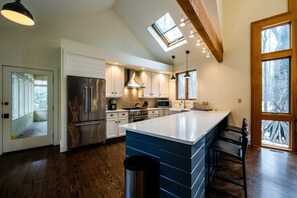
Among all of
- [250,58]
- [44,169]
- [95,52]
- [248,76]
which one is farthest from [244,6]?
[44,169]

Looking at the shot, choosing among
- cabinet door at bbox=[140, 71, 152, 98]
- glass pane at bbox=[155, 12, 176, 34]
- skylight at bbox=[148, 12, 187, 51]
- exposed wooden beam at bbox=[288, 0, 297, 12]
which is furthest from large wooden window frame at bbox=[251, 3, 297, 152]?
cabinet door at bbox=[140, 71, 152, 98]

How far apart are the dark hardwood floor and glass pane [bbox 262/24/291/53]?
2644mm

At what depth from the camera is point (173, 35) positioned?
5.07 metres

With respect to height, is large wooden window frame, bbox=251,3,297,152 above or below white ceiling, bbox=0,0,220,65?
below

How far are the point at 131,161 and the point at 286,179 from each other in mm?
2615

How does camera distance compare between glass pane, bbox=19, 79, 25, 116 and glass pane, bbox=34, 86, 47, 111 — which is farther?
glass pane, bbox=34, 86, 47, 111

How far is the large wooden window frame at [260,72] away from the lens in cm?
331

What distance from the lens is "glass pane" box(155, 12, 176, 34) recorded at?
4637 millimetres

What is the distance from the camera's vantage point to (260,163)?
9.12 feet

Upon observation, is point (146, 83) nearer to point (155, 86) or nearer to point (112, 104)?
point (155, 86)

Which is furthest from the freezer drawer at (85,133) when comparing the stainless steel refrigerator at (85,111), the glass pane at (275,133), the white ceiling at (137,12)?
the glass pane at (275,133)

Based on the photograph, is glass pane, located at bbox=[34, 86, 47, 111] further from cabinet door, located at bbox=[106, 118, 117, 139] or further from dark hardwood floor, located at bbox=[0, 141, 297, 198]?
cabinet door, located at bbox=[106, 118, 117, 139]

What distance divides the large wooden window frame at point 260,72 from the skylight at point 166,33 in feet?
6.67

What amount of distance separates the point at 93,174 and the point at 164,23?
4.90 meters
